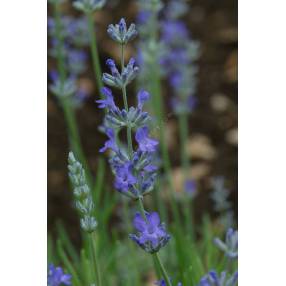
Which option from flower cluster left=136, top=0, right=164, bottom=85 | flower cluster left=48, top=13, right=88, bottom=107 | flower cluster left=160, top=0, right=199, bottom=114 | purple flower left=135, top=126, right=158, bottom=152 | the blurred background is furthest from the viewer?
the blurred background

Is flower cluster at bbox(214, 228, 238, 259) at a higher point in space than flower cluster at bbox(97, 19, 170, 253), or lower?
lower

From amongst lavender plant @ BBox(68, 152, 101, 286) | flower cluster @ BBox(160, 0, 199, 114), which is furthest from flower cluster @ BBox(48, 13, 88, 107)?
lavender plant @ BBox(68, 152, 101, 286)

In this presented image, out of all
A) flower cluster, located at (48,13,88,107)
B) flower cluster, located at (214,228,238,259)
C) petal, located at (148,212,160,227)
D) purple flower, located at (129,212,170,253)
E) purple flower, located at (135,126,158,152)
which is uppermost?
flower cluster, located at (48,13,88,107)

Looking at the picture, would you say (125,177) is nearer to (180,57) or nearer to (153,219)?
(153,219)

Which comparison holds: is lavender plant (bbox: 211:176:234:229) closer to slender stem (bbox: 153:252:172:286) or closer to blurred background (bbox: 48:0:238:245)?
blurred background (bbox: 48:0:238:245)

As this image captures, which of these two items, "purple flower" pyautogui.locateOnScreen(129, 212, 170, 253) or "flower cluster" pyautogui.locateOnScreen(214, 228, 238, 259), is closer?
"purple flower" pyautogui.locateOnScreen(129, 212, 170, 253)

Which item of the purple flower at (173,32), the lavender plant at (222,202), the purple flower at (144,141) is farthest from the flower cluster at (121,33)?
the purple flower at (173,32)
